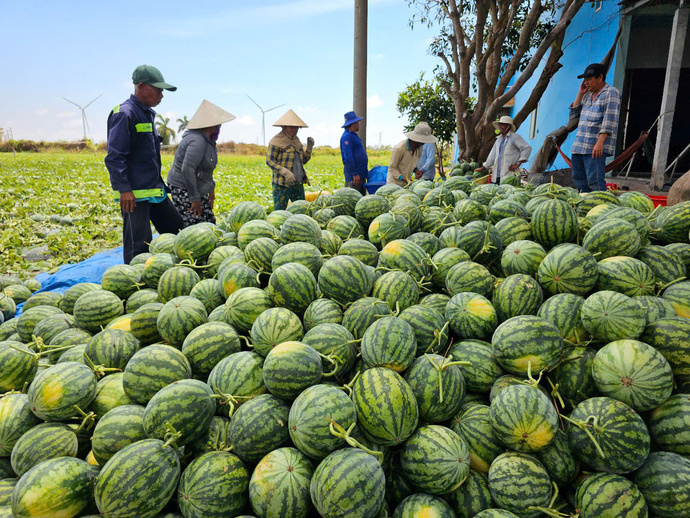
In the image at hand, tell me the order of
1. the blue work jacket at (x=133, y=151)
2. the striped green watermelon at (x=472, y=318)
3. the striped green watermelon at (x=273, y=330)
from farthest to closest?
the blue work jacket at (x=133, y=151) < the striped green watermelon at (x=472, y=318) < the striped green watermelon at (x=273, y=330)

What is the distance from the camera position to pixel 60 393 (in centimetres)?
179

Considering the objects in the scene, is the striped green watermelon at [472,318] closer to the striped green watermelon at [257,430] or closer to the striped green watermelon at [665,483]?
the striped green watermelon at [665,483]

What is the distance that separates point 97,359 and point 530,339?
6.82ft

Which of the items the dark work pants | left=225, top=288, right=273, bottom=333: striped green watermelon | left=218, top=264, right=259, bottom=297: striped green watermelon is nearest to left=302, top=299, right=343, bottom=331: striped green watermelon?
left=225, top=288, right=273, bottom=333: striped green watermelon

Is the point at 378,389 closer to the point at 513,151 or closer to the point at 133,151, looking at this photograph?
the point at 133,151

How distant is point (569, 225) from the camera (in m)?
2.58

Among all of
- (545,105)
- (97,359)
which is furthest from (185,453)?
(545,105)

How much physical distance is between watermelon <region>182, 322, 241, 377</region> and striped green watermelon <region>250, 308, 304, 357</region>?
0.15 metres

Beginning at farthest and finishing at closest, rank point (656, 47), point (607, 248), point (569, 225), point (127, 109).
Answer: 1. point (656, 47)
2. point (127, 109)
3. point (569, 225)
4. point (607, 248)

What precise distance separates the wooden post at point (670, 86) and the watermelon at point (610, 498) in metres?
8.24

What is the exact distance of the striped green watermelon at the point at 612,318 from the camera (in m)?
1.81

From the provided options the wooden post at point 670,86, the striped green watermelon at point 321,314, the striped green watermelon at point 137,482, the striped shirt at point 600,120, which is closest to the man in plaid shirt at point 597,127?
the striped shirt at point 600,120

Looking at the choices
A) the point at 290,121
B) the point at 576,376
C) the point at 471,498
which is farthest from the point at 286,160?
the point at 471,498

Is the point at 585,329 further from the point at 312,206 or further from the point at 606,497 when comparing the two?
the point at 312,206
